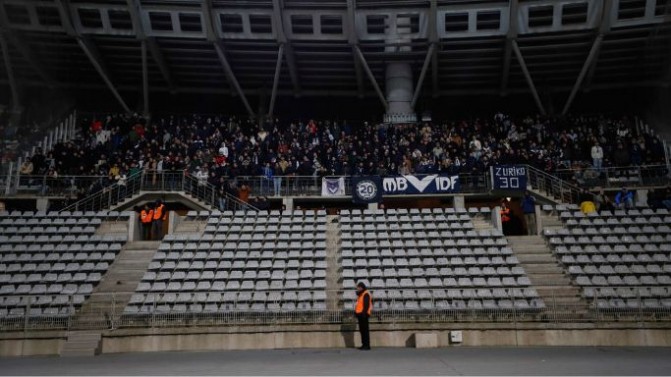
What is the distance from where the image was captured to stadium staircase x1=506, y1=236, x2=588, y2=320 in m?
13.1

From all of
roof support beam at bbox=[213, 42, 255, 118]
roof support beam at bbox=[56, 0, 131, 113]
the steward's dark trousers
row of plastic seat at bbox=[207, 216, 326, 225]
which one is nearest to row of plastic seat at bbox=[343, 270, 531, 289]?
the steward's dark trousers

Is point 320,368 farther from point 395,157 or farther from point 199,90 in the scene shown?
point 199,90

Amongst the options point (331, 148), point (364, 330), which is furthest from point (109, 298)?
point (331, 148)

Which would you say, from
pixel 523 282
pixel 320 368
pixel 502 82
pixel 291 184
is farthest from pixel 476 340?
pixel 502 82

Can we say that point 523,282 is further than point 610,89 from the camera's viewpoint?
No

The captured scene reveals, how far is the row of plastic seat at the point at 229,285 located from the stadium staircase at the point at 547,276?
235 inches

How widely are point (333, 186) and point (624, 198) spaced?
11880 mm

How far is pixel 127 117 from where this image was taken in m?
29.7

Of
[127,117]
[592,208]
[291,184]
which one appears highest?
[127,117]

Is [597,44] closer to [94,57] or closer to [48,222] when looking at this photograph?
[94,57]

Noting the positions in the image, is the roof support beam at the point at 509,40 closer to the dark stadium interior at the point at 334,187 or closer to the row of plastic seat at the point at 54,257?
the dark stadium interior at the point at 334,187

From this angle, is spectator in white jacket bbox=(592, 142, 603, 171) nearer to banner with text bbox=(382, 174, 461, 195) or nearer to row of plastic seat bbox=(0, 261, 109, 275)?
banner with text bbox=(382, 174, 461, 195)

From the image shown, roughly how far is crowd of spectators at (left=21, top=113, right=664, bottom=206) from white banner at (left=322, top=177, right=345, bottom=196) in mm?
862

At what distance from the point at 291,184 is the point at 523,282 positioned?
37.9 feet
